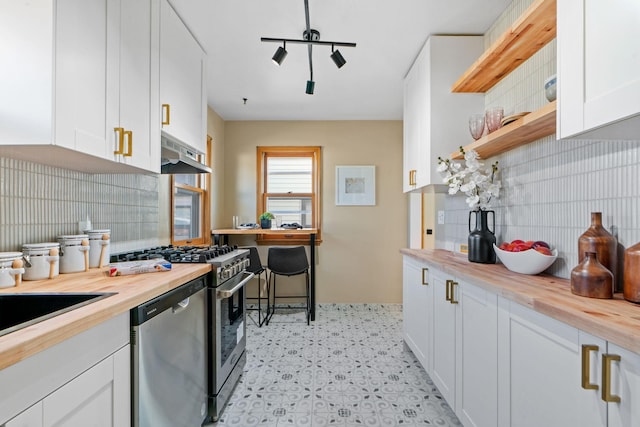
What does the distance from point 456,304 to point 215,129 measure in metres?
3.42

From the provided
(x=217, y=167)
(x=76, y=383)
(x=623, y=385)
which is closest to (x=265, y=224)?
(x=217, y=167)

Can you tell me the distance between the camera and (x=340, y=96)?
3.46 m

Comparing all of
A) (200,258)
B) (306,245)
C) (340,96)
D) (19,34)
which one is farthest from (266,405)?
(340,96)

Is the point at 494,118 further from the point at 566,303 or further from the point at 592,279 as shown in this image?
the point at 566,303

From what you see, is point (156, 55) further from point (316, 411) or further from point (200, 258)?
point (316, 411)

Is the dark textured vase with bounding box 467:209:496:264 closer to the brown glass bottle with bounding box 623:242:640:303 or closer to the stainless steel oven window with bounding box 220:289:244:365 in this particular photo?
the brown glass bottle with bounding box 623:242:640:303

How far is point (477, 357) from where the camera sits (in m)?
1.47

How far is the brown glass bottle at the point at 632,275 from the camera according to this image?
0.99 meters

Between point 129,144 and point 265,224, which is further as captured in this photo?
point 265,224

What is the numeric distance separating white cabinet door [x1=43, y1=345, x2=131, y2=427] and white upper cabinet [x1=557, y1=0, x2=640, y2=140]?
1634mm

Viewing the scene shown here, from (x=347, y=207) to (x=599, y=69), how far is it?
338cm

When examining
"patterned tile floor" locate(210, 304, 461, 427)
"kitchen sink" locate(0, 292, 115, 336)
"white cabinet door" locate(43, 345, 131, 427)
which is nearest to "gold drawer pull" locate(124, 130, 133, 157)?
"kitchen sink" locate(0, 292, 115, 336)

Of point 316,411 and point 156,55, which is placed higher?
point 156,55

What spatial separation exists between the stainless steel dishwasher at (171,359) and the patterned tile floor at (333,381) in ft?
1.43
